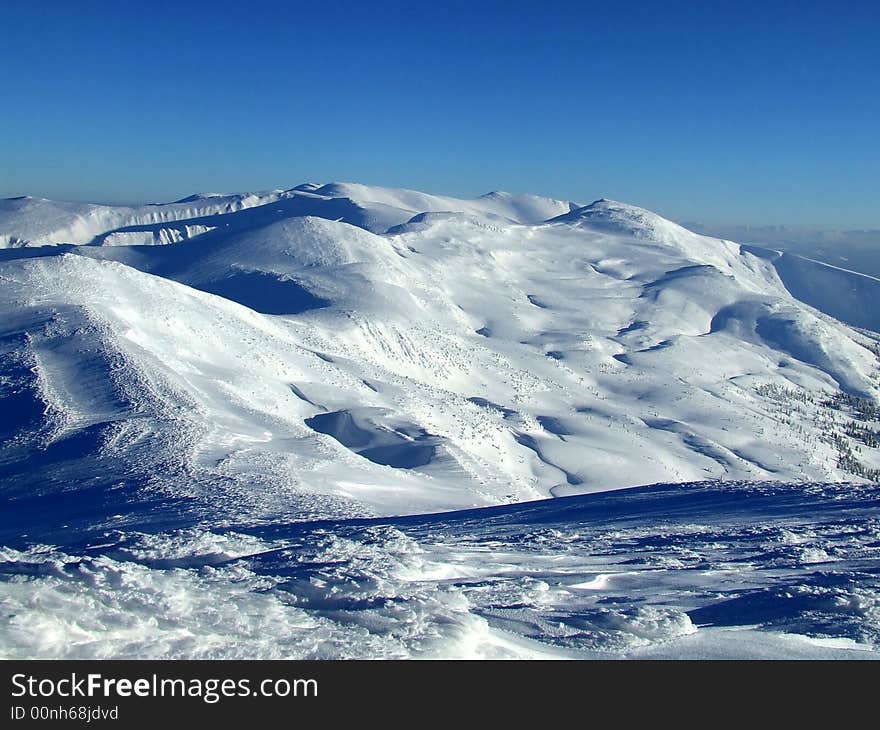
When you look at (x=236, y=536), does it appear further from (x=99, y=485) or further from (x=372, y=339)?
(x=372, y=339)

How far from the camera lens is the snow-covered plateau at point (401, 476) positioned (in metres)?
9.98

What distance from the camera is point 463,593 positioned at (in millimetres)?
11797

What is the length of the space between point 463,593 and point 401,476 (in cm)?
2012

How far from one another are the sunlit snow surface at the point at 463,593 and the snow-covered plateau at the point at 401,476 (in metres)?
0.06

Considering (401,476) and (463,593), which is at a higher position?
(463,593)

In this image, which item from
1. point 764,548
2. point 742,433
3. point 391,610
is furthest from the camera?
point 742,433

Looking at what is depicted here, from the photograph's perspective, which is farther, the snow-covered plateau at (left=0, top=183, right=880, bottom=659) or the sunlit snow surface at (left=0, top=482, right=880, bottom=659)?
the snow-covered plateau at (left=0, top=183, right=880, bottom=659)

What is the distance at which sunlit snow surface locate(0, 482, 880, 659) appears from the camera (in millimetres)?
9148

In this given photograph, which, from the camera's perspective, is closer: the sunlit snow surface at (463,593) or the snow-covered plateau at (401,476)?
the sunlit snow surface at (463,593)

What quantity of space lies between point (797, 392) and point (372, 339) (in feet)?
170

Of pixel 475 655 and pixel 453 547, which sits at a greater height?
pixel 475 655

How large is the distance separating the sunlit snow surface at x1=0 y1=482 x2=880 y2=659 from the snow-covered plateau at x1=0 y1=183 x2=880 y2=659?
6cm
